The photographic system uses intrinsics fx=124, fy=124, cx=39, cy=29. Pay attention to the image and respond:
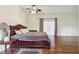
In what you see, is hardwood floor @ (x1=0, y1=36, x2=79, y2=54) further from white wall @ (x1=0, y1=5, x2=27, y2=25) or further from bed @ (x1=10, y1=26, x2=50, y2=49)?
white wall @ (x1=0, y1=5, x2=27, y2=25)

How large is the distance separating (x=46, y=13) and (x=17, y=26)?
0.55 m

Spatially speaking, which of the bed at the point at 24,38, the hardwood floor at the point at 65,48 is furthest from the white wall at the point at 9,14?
the hardwood floor at the point at 65,48

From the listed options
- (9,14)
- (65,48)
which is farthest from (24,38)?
(65,48)

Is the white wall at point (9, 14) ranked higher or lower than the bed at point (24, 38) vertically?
higher

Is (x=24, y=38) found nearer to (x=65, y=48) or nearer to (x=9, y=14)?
(x=9, y=14)

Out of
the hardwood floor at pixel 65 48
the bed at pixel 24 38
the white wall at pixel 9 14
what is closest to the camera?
the white wall at pixel 9 14

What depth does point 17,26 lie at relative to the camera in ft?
6.93

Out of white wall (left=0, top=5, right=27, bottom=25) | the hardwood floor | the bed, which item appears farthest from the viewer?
the bed

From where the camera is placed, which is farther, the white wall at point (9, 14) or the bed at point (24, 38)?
the bed at point (24, 38)

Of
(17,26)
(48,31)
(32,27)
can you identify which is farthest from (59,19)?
(17,26)

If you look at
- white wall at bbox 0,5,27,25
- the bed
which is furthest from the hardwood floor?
white wall at bbox 0,5,27,25

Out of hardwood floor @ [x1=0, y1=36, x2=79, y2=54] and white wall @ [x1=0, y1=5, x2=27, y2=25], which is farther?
hardwood floor @ [x1=0, y1=36, x2=79, y2=54]

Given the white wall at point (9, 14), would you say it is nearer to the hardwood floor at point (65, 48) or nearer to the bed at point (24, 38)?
the bed at point (24, 38)
